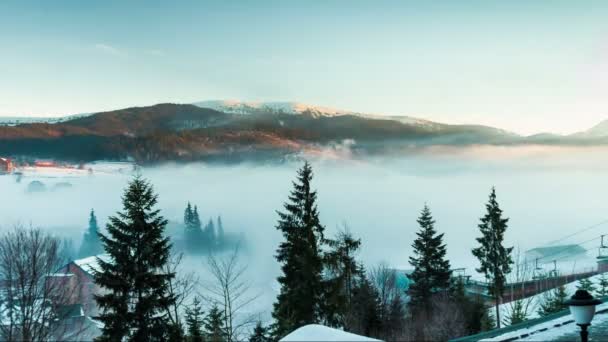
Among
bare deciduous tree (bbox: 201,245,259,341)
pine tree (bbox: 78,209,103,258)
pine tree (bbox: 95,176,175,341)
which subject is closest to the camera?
pine tree (bbox: 95,176,175,341)

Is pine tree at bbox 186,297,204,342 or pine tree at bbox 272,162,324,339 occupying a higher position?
pine tree at bbox 272,162,324,339

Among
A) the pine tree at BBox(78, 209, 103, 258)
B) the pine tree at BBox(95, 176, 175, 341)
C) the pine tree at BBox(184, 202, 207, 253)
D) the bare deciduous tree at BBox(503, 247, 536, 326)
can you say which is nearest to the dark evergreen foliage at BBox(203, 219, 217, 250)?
the pine tree at BBox(184, 202, 207, 253)

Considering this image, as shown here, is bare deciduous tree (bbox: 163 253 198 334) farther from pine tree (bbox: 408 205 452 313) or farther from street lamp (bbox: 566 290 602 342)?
pine tree (bbox: 408 205 452 313)

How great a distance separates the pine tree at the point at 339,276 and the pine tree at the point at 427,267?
798 centimetres

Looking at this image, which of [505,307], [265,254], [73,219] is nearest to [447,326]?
[505,307]

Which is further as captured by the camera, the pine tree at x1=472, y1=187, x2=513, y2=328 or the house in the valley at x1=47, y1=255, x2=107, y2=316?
the pine tree at x1=472, y1=187, x2=513, y2=328

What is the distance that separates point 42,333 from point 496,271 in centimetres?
3770

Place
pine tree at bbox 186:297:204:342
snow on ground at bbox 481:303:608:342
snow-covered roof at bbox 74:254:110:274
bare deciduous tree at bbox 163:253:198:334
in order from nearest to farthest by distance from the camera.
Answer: snow on ground at bbox 481:303:608:342, bare deciduous tree at bbox 163:253:198:334, snow-covered roof at bbox 74:254:110:274, pine tree at bbox 186:297:204:342

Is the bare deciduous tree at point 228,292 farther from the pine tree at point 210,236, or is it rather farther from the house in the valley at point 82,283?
the pine tree at point 210,236

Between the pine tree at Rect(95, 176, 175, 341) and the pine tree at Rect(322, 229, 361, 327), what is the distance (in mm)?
8280

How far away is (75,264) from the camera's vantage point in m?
69.6

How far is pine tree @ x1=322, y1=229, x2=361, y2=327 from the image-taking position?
24828 mm

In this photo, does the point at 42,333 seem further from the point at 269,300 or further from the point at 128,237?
the point at 269,300

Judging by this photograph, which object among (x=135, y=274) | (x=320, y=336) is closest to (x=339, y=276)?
(x=135, y=274)
